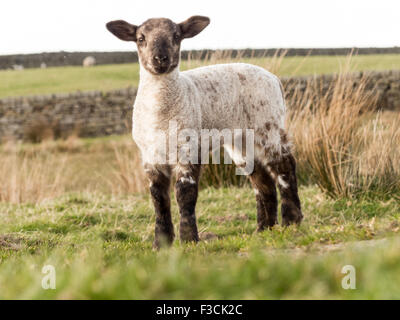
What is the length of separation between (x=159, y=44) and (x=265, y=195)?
2158 mm

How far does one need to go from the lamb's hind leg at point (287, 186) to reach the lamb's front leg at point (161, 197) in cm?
131

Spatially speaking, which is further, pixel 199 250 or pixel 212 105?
pixel 212 105

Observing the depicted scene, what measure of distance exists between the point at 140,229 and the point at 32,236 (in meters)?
1.36

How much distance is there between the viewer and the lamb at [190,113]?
15.7ft

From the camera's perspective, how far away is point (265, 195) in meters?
5.82

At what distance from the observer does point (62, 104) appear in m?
22.1

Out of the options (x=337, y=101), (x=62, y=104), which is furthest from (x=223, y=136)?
(x=62, y=104)

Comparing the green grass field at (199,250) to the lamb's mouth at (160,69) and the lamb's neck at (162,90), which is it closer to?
the lamb's neck at (162,90)

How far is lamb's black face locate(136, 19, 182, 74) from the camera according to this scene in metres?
4.57

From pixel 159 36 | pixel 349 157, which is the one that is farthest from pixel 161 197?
pixel 349 157
